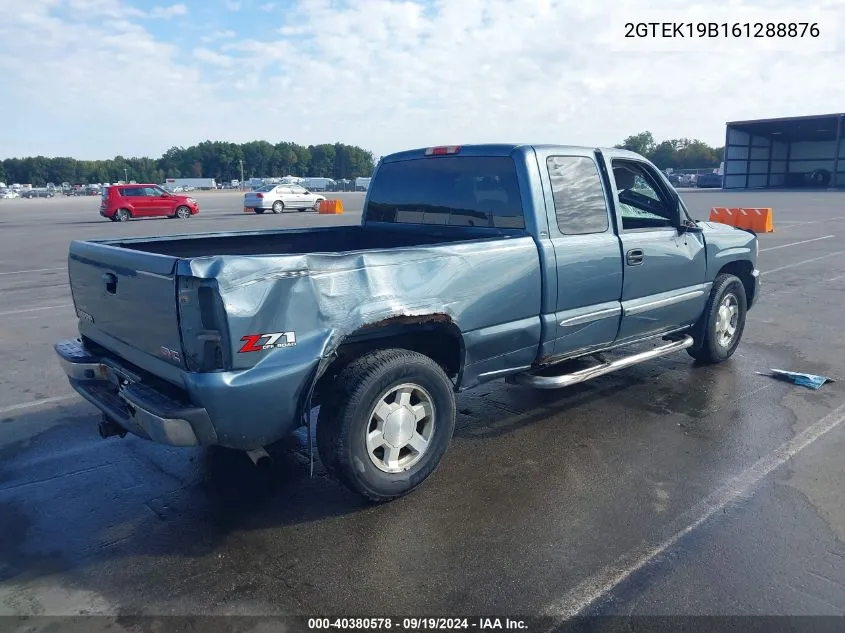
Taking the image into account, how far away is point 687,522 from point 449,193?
276cm

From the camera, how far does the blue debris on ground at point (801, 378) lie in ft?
19.4

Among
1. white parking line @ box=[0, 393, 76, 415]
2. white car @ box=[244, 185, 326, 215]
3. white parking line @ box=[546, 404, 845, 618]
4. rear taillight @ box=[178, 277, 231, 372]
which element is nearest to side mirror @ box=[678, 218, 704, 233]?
white parking line @ box=[546, 404, 845, 618]

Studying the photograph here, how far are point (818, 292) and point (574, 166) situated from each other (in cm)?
738

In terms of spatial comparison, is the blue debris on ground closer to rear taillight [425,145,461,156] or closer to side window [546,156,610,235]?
side window [546,156,610,235]

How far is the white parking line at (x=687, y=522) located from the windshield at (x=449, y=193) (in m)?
2.04


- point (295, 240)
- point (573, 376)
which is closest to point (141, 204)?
point (295, 240)

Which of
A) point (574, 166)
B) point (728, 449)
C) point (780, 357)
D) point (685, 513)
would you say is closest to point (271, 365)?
point (685, 513)

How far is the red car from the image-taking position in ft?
92.1

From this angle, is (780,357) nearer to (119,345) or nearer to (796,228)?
(119,345)

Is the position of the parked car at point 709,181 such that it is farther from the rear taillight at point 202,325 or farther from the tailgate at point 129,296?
the rear taillight at point 202,325

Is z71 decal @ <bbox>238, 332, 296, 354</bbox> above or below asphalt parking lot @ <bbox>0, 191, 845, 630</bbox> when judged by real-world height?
above

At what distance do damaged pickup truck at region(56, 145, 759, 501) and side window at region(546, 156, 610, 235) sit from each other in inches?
0.5

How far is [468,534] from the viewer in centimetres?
358

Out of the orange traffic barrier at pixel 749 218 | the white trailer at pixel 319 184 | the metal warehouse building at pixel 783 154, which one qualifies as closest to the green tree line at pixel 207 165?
the white trailer at pixel 319 184
